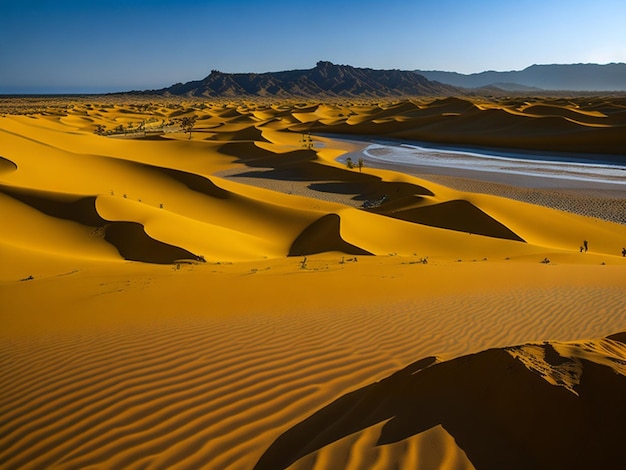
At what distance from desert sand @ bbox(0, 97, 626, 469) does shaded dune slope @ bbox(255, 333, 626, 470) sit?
1 centimetres

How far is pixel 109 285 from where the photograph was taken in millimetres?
7406

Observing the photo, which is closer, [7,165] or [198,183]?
[7,165]

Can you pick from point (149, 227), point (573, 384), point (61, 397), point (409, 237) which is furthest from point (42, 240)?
point (573, 384)

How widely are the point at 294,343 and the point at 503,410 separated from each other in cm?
231

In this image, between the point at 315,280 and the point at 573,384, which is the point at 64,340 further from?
the point at 573,384

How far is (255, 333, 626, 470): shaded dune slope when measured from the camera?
8.07 ft

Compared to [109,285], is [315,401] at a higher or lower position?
higher

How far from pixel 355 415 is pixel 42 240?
1077 cm

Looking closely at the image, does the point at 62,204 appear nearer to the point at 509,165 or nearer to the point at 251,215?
the point at 251,215

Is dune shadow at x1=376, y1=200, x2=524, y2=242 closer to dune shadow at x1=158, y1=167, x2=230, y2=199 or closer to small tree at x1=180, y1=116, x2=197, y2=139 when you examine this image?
dune shadow at x1=158, y1=167, x2=230, y2=199

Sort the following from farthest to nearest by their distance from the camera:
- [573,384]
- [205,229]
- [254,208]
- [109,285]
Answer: [254,208] → [205,229] → [109,285] → [573,384]

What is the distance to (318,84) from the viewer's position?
167 m

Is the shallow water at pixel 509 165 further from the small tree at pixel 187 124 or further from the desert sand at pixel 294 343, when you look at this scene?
the small tree at pixel 187 124

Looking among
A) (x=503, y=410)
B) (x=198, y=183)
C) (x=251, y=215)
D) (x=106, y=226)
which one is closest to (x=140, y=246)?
(x=106, y=226)
